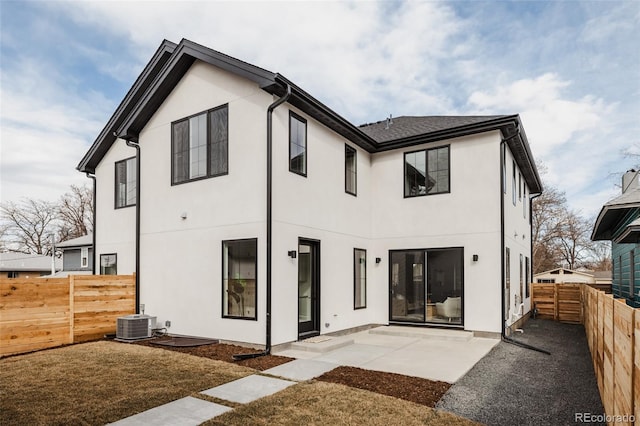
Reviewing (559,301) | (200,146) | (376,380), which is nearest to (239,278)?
(200,146)

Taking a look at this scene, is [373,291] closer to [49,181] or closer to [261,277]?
[261,277]

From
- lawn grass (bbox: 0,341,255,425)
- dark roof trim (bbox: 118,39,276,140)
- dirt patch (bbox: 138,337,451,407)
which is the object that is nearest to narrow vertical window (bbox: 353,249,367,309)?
dirt patch (bbox: 138,337,451,407)

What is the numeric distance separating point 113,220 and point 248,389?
8.31 m

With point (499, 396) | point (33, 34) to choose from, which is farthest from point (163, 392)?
point (33, 34)

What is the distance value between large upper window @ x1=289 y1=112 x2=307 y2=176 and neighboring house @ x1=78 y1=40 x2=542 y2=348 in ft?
0.13

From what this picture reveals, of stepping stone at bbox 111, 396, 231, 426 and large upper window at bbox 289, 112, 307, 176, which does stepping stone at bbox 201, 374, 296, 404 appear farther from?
large upper window at bbox 289, 112, 307, 176

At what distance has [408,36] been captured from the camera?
12.2 metres

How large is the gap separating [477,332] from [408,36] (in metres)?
8.41

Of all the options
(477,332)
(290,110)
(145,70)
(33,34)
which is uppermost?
(33,34)

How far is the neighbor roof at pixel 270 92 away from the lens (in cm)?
834

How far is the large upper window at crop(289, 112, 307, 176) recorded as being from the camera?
866 cm

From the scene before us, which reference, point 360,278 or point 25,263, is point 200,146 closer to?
point 360,278

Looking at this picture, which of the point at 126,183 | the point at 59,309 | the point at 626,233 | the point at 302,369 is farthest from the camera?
the point at 126,183

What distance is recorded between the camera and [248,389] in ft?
17.9
